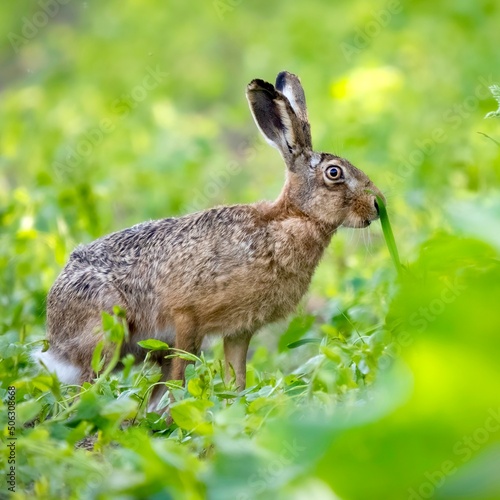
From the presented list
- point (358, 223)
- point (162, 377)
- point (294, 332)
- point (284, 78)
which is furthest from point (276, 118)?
point (162, 377)

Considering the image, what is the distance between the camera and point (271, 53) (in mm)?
12852

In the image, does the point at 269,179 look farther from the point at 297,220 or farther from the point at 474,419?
the point at 474,419

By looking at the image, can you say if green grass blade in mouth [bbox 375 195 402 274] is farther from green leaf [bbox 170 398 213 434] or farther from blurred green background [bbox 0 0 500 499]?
green leaf [bbox 170 398 213 434]

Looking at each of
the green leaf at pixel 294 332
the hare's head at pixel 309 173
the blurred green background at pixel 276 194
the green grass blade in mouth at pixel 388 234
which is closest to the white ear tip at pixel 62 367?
the blurred green background at pixel 276 194

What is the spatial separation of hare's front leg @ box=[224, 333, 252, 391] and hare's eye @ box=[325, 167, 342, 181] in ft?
3.32

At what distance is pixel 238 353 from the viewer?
5.73 metres

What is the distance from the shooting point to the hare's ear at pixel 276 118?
5.86m

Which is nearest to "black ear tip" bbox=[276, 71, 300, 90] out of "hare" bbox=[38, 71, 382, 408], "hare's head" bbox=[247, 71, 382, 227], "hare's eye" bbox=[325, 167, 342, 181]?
"hare's head" bbox=[247, 71, 382, 227]

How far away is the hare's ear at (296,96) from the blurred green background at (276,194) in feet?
3.14

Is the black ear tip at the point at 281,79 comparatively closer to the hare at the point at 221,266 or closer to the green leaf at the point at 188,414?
Answer: the hare at the point at 221,266

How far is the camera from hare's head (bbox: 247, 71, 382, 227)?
231 inches

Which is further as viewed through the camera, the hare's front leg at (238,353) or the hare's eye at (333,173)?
the hare's eye at (333,173)

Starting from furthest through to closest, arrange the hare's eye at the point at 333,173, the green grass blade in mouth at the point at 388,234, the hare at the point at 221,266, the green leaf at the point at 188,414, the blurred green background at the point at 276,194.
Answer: the hare's eye at the point at 333,173
the hare at the point at 221,266
the green grass blade in mouth at the point at 388,234
the green leaf at the point at 188,414
the blurred green background at the point at 276,194

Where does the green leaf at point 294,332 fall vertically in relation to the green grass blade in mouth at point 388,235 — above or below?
below
